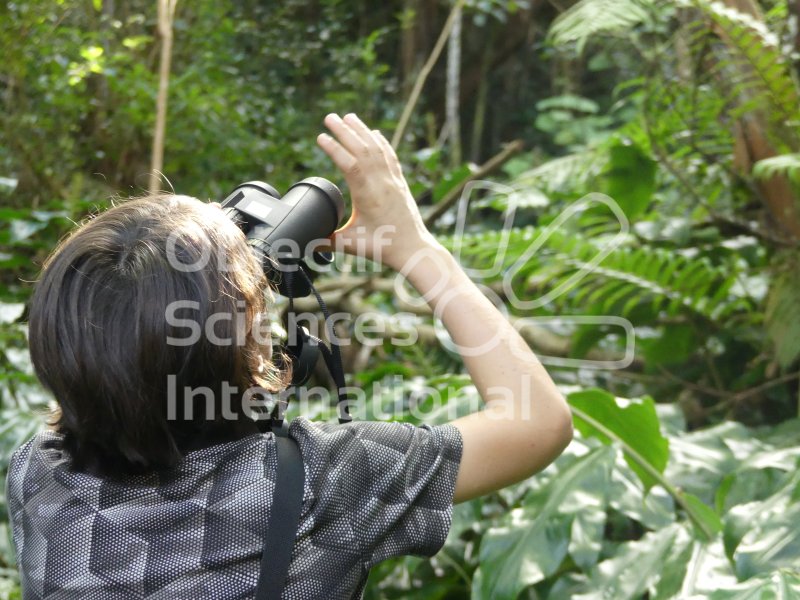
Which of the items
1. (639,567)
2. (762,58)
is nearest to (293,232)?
(639,567)

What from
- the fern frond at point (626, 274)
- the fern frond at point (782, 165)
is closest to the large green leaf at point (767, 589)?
the fern frond at point (782, 165)

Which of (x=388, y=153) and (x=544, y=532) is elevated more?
(x=388, y=153)

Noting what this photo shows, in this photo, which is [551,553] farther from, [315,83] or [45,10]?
[315,83]

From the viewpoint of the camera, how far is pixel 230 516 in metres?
0.76

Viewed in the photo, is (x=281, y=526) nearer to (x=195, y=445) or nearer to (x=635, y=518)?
(x=195, y=445)

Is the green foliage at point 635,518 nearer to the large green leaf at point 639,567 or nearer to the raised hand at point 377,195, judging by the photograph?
the large green leaf at point 639,567

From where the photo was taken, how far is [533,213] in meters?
3.90

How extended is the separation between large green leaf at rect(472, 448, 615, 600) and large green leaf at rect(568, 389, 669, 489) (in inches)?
2.2

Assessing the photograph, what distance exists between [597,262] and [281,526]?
157 cm

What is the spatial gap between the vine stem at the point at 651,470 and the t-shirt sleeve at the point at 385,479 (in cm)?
79

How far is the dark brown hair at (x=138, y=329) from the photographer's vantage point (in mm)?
739

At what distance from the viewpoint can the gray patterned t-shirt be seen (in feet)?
2.47

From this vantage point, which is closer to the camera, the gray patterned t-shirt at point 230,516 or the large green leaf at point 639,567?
the gray patterned t-shirt at point 230,516

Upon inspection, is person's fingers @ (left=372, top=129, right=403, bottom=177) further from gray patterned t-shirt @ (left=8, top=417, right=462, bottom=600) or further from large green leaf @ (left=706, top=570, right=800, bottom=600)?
large green leaf @ (left=706, top=570, right=800, bottom=600)
